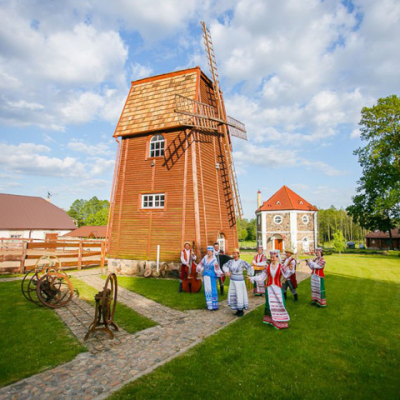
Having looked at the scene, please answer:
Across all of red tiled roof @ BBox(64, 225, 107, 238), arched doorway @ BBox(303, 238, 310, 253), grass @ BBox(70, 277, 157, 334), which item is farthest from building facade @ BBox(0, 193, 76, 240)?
arched doorway @ BBox(303, 238, 310, 253)

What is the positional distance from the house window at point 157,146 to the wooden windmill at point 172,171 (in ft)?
0.20

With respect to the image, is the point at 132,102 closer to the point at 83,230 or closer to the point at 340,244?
the point at 340,244

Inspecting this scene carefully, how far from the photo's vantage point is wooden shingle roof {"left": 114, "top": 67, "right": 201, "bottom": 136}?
639 inches

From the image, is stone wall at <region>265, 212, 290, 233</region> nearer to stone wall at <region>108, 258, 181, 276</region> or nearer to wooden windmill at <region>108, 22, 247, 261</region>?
wooden windmill at <region>108, 22, 247, 261</region>

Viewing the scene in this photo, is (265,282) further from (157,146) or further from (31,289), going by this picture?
(157,146)

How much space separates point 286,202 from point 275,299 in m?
30.0

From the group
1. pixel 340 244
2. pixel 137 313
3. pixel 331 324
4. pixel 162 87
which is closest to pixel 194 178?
pixel 162 87

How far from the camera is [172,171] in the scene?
15570mm

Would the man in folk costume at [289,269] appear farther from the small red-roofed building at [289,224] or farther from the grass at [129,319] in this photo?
the small red-roofed building at [289,224]

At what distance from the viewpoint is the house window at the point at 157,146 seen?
16.2 meters

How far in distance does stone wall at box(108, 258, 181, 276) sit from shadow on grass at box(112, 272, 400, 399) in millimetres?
6858

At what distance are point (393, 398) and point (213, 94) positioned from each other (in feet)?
58.6

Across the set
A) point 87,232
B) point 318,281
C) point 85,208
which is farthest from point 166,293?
point 85,208

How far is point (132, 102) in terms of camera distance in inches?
712
